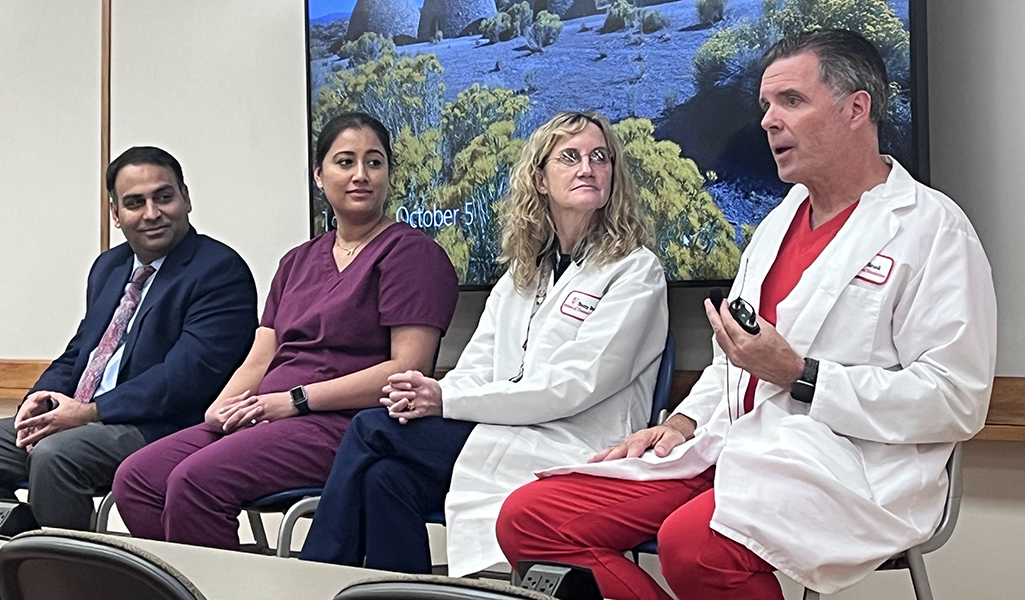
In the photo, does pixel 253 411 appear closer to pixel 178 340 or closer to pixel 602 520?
pixel 178 340

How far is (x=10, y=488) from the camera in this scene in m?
3.45

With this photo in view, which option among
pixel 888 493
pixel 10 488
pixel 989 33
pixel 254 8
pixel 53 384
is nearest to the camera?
pixel 888 493

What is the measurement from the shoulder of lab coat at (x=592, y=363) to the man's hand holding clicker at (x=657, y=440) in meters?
0.19

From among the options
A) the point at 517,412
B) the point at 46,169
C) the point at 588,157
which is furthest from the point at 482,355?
the point at 46,169

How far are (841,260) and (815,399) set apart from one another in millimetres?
305

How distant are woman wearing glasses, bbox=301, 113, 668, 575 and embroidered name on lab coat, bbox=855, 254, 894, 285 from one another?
632 mm

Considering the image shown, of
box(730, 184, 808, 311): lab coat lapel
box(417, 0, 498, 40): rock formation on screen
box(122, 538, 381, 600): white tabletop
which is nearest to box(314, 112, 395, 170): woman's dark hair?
box(417, 0, 498, 40): rock formation on screen

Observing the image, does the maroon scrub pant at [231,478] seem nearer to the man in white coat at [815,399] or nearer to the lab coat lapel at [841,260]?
the man in white coat at [815,399]

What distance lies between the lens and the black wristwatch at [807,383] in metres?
2.19

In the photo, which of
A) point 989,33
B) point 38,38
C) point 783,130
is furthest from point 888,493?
point 38,38

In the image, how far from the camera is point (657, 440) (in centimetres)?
252

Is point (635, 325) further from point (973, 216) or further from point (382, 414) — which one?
point (973, 216)

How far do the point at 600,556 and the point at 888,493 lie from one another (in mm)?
578

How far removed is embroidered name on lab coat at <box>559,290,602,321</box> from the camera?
9.23 ft
